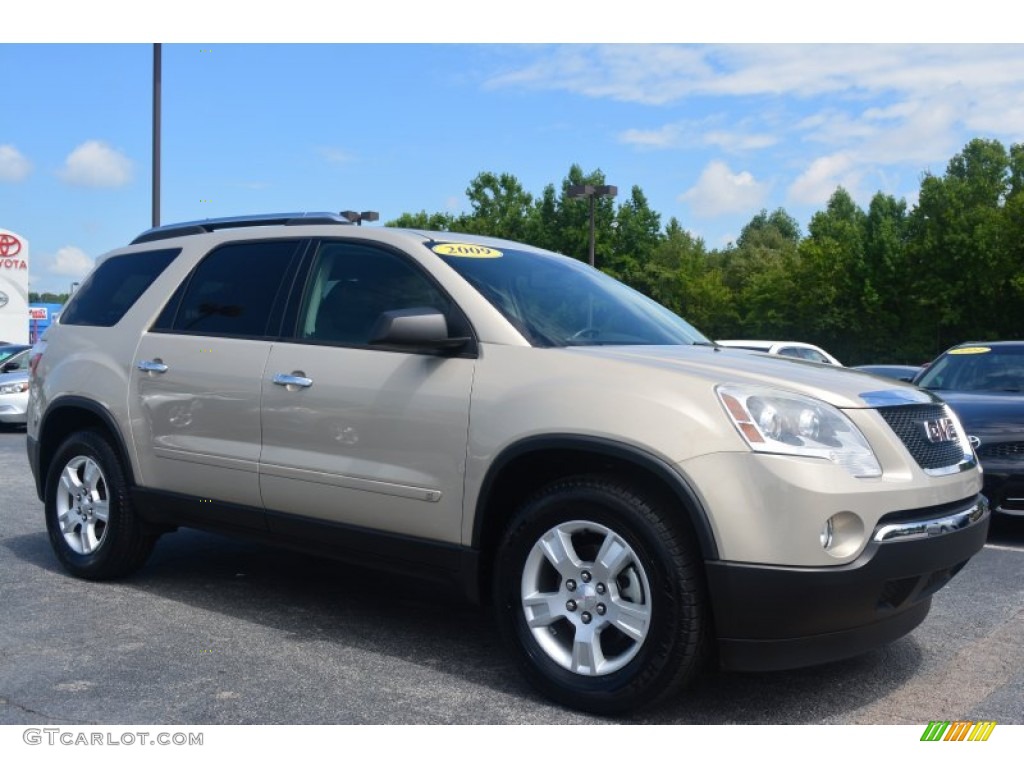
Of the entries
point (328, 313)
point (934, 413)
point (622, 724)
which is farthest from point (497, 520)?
point (934, 413)

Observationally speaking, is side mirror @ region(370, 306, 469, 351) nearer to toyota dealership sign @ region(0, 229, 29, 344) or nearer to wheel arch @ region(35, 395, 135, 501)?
wheel arch @ region(35, 395, 135, 501)

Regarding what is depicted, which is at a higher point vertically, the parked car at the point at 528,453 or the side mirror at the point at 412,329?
the side mirror at the point at 412,329

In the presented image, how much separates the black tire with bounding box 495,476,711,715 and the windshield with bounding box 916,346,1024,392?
580 cm

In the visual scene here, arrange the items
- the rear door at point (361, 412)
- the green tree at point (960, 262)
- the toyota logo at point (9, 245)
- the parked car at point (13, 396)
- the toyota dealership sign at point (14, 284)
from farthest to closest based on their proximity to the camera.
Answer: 1. the green tree at point (960, 262)
2. the toyota logo at point (9, 245)
3. the toyota dealership sign at point (14, 284)
4. the parked car at point (13, 396)
5. the rear door at point (361, 412)

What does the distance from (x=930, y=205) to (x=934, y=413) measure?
5022cm

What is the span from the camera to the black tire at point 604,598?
3562 mm

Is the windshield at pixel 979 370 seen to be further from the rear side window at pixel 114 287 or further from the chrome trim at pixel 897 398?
the rear side window at pixel 114 287

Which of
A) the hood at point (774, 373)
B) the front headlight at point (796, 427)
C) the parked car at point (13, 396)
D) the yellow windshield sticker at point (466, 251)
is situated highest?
the yellow windshield sticker at point (466, 251)

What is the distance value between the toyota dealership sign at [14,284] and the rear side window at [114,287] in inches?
1158

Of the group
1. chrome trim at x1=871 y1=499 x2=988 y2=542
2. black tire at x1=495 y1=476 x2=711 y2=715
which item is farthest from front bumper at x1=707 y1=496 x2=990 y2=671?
black tire at x1=495 y1=476 x2=711 y2=715

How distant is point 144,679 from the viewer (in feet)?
13.5

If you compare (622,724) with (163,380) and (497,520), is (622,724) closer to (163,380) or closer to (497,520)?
(497,520)

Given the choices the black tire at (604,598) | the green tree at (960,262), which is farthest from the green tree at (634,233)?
the black tire at (604,598)

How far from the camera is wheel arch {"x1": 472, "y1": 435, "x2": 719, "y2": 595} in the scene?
11.6ft
